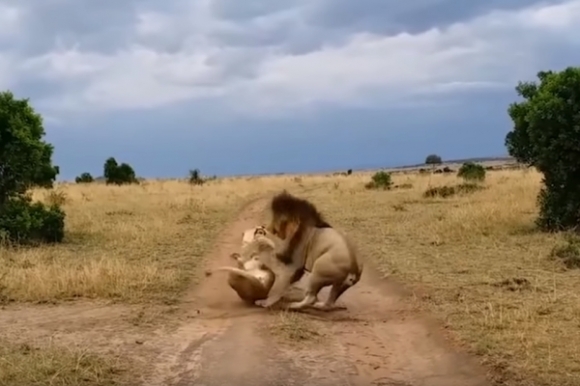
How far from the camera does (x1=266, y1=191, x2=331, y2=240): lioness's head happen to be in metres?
9.59

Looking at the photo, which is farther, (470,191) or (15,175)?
(470,191)

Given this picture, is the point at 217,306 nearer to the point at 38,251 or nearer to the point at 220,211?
the point at 38,251

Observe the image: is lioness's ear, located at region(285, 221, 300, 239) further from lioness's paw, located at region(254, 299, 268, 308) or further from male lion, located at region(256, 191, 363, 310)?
lioness's paw, located at region(254, 299, 268, 308)

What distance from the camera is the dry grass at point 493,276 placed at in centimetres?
730

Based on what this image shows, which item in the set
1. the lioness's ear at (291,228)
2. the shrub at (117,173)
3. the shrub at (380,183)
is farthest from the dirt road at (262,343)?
the shrub at (117,173)

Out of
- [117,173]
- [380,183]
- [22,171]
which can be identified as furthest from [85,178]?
[22,171]

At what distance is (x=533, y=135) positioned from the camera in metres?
16.5

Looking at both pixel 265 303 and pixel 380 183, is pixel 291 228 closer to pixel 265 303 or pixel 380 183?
pixel 265 303

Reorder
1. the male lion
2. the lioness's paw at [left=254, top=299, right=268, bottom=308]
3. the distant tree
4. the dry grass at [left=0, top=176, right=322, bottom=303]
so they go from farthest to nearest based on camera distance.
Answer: the distant tree
the dry grass at [left=0, top=176, right=322, bottom=303]
the lioness's paw at [left=254, top=299, right=268, bottom=308]
the male lion

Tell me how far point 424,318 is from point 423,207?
14374mm

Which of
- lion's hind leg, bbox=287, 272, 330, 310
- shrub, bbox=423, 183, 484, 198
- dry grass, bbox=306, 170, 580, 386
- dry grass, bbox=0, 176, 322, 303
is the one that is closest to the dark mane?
lion's hind leg, bbox=287, 272, 330, 310

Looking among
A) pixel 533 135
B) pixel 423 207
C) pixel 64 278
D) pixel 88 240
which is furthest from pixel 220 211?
pixel 64 278

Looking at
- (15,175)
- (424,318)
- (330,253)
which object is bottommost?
(424,318)

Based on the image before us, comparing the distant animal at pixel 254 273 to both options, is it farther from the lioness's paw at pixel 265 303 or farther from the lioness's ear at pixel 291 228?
the lioness's ear at pixel 291 228
